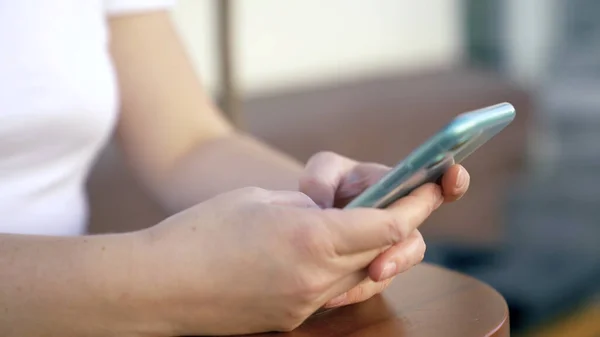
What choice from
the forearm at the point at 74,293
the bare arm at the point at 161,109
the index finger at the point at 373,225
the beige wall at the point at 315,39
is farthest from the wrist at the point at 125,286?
the beige wall at the point at 315,39

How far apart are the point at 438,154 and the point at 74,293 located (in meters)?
0.21

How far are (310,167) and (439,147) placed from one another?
0.51 feet

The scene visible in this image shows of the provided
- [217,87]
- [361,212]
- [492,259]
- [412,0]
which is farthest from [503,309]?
[412,0]

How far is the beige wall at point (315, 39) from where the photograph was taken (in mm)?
1771

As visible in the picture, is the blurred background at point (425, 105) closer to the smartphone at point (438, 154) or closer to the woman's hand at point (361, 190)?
the woman's hand at point (361, 190)

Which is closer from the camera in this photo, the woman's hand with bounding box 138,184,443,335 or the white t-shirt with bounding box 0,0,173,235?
the woman's hand with bounding box 138,184,443,335

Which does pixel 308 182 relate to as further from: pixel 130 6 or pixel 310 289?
pixel 130 6

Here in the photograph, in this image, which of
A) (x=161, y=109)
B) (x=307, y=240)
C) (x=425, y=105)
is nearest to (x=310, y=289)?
(x=307, y=240)

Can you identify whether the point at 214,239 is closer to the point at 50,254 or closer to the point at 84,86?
the point at 50,254

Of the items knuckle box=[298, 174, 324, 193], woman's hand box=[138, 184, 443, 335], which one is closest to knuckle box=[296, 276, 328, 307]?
woman's hand box=[138, 184, 443, 335]

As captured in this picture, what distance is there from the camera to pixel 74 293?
477 millimetres

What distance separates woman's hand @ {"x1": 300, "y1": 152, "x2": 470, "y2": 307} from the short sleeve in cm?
27

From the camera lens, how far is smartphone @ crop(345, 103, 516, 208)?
0.45 metres

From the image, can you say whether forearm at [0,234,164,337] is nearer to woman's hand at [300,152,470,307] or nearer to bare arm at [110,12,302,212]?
woman's hand at [300,152,470,307]
